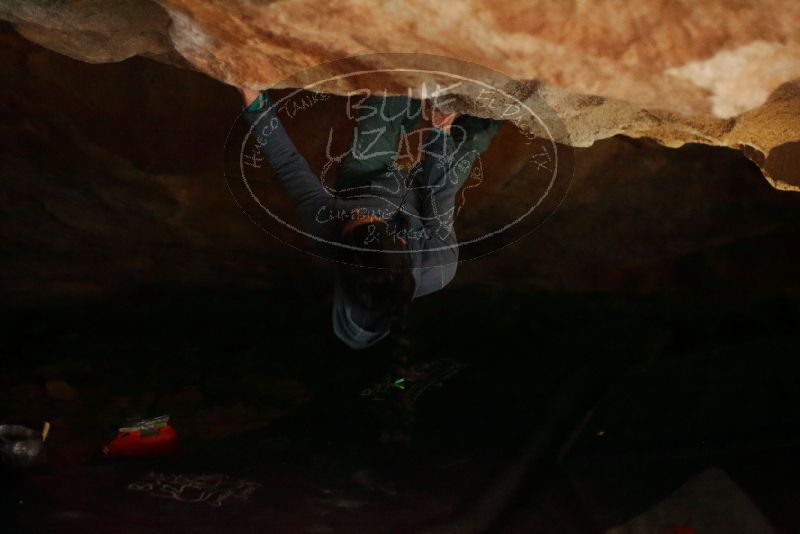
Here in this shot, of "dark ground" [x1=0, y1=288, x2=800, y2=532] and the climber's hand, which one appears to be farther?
"dark ground" [x1=0, y1=288, x2=800, y2=532]

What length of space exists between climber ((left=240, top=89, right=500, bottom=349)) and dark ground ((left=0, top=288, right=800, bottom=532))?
4.50 ft

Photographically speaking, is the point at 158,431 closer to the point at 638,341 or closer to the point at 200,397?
the point at 200,397

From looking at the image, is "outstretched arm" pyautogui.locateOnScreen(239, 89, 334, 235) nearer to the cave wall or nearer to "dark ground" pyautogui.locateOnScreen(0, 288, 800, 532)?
the cave wall

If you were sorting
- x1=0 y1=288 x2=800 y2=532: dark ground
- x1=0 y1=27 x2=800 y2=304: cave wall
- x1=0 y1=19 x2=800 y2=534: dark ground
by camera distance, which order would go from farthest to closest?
x1=0 y1=288 x2=800 y2=532: dark ground
x1=0 y1=19 x2=800 y2=534: dark ground
x1=0 y1=27 x2=800 y2=304: cave wall

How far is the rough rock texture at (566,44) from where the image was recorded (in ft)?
3.40

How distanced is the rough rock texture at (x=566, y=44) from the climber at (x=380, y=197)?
9 centimetres

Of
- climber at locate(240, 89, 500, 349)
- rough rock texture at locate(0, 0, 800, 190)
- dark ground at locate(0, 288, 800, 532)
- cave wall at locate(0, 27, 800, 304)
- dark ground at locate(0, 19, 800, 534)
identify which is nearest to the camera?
rough rock texture at locate(0, 0, 800, 190)

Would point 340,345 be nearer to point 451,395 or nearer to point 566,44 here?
point 451,395

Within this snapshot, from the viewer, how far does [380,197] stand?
1.32 metres

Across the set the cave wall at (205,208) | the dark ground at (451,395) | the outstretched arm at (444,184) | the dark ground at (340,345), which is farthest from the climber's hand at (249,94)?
the dark ground at (451,395)

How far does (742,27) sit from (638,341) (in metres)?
2.17

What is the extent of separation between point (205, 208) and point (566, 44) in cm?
169

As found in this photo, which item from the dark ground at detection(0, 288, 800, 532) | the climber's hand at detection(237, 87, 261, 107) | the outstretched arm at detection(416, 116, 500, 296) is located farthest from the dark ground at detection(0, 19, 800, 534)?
the outstretched arm at detection(416, 116, 500, 296)

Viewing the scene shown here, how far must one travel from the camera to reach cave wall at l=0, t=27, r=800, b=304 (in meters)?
2.18
